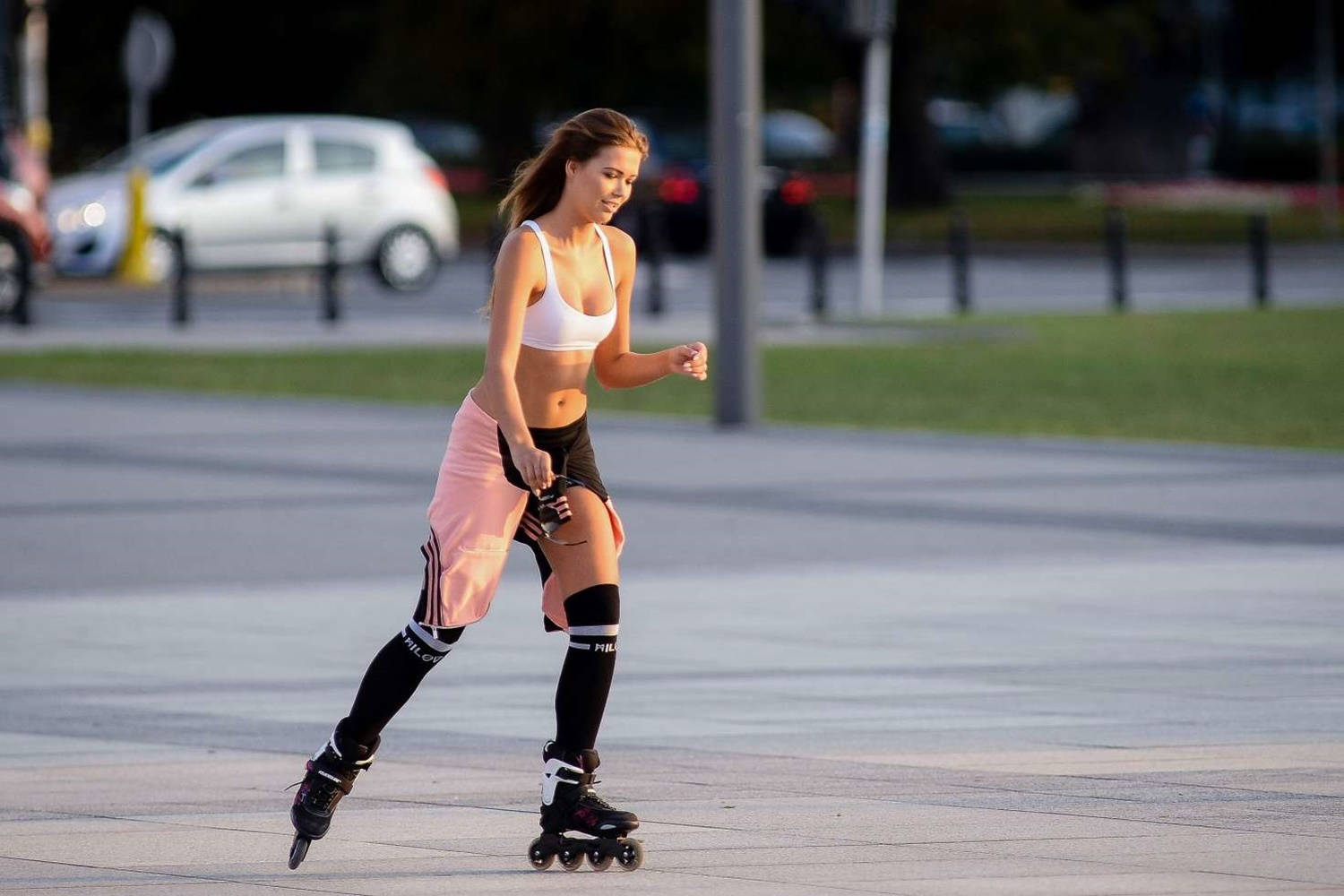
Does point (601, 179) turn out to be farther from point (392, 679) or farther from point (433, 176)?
point (433, 176)

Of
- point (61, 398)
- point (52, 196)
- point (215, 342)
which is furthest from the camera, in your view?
point (52, 196)

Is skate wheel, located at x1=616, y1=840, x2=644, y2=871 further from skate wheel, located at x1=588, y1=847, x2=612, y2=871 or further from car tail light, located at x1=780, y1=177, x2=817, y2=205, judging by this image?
car tail light, located at x1=780, y1=177, x2=817, y2=205

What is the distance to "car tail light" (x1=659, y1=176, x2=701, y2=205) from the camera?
36281 millimetres

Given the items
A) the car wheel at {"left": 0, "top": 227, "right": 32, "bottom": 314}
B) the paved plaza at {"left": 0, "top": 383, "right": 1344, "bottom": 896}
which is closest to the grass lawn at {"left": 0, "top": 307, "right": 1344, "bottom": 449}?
the paved plaza at {"left": 0, "top": 383, "right": 1344, "bottom": 896}

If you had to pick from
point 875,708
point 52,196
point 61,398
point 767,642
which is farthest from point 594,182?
point 52,196

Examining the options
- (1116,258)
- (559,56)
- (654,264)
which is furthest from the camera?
(559,56)

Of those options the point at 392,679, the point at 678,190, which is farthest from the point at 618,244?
the point at 678,190

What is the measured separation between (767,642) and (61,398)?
346 inches

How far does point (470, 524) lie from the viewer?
5266mm

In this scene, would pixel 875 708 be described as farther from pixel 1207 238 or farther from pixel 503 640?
pixel 1207 238

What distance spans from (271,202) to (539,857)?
22.2 m

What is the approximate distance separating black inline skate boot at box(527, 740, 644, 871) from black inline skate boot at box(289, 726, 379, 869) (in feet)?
1.31

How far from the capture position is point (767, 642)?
801cm

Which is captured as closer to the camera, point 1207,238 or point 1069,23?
point 1207,238
